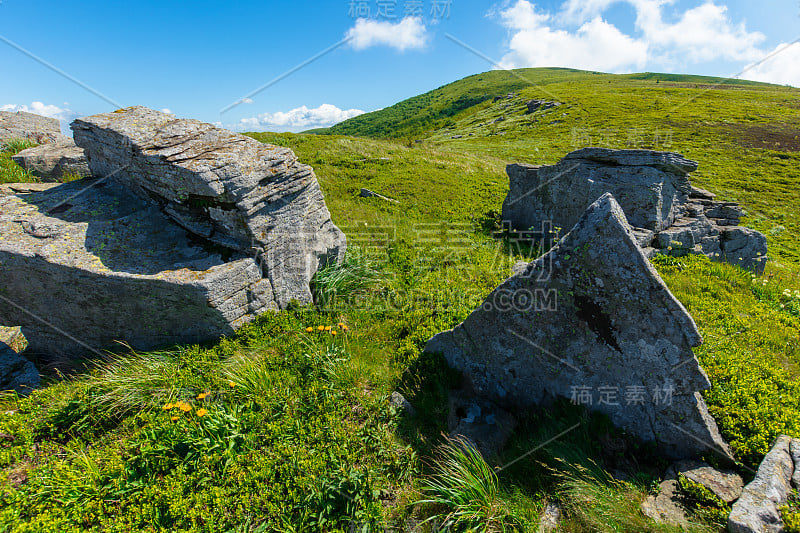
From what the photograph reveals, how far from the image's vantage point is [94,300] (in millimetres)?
6707

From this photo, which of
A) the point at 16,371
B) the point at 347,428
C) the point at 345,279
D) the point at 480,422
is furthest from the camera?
the point at 345,279

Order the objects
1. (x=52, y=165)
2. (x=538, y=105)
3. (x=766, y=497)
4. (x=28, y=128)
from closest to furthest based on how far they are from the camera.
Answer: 1. (x=766, y=497)
2. (x=52, y=165)
3. (x=28, y=128)
4. (x=538, y=105)

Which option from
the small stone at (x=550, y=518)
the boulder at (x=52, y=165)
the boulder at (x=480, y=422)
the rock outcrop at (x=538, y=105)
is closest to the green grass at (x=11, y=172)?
the boulder at (x=52, y=165)

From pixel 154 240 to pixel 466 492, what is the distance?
27.1ft

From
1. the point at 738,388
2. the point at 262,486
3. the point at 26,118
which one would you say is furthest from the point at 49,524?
the point at 26,118

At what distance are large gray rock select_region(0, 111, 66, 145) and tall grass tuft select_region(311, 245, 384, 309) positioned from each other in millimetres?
19796

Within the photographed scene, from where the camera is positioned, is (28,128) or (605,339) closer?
(605,339)

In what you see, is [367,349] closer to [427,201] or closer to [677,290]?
[677,290]

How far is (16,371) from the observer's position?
7137 millimetres

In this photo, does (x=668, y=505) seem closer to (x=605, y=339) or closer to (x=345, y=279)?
(x=605, y=339)

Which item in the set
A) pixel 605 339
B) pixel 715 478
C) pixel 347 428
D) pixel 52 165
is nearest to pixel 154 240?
pixel 347 428

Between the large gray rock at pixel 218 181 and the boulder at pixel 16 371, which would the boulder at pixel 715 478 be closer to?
the large gray rock at pixel 218 181

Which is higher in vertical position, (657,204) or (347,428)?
(657,204)

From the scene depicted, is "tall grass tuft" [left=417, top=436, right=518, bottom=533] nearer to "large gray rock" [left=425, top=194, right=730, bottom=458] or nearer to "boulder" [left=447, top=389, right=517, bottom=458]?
"boulder" [left=447, top=389, right=517, bottom=458]
